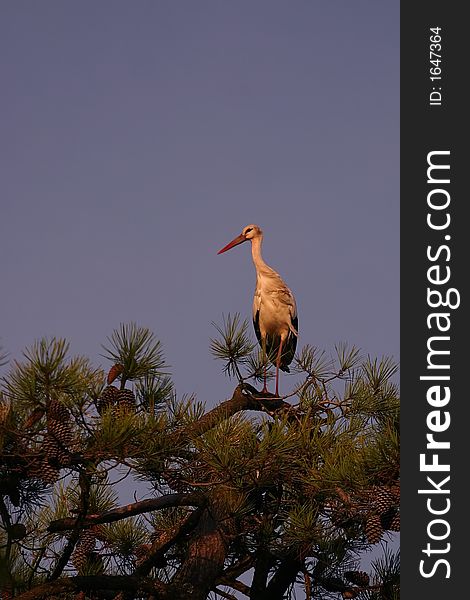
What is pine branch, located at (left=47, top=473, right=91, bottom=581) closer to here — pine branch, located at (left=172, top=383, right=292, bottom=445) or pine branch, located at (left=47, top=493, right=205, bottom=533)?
pine branch, located at (left=47, top=493, right=205, bottom=533)

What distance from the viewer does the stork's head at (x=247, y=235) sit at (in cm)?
694

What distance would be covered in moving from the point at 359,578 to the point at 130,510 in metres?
0.93

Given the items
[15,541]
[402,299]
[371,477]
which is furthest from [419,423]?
[15,541]

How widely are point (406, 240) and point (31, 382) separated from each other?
129 cm

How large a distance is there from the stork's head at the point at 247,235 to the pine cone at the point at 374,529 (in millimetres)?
4153

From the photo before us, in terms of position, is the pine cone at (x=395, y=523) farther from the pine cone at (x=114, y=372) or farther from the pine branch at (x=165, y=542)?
the pine cone at (x=114, y=372)

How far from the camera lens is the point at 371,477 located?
295 centimetres

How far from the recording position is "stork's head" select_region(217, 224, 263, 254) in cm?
694

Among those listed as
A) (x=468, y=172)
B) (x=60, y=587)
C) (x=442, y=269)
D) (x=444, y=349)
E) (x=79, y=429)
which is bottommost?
(x=60, y=587)

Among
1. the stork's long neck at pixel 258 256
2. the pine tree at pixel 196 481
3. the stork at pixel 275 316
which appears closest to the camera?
the pine tree at pixel 196 481

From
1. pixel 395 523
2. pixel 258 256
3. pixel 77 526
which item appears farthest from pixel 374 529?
pixel 258 256

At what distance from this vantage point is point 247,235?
699 centimetres

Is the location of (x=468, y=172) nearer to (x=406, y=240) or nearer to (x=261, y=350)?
(x=406, y=240)

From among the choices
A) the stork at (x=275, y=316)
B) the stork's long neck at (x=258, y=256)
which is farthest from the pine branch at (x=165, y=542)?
the stork's long neck at (x=258, y=256)
